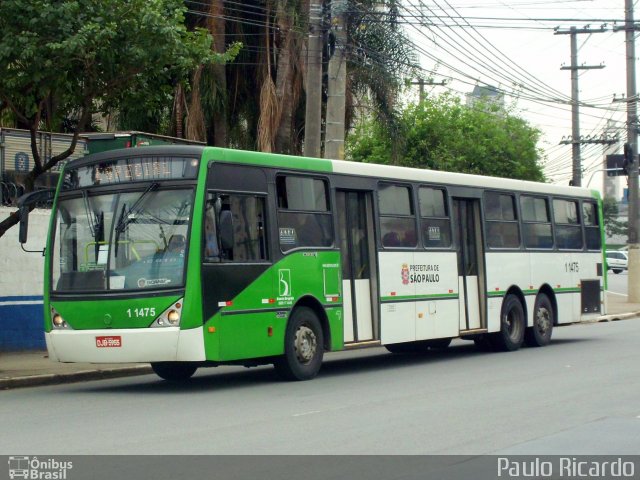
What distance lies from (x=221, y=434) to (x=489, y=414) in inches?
114

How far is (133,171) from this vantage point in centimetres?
1381

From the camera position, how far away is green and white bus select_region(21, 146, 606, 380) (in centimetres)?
1333

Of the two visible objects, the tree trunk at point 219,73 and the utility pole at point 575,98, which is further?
the utility pole at point 575,98

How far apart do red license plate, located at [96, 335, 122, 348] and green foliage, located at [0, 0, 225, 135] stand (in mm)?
3910

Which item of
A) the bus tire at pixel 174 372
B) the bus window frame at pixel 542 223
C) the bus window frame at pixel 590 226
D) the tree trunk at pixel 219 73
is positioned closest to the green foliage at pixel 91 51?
the bus tire at pixel 174 372

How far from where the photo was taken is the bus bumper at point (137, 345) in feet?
43.0

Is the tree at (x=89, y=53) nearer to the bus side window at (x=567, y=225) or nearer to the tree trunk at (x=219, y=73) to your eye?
the tree trunk at (x=219, y=73)

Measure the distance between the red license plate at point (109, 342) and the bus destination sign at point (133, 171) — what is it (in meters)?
1.96

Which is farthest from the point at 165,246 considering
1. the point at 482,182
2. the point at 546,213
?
the point at 546,213

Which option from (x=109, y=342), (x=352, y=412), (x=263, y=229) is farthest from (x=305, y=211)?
(x=352, y=412)

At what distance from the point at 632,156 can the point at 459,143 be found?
1001 centimetres

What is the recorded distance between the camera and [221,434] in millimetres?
10094

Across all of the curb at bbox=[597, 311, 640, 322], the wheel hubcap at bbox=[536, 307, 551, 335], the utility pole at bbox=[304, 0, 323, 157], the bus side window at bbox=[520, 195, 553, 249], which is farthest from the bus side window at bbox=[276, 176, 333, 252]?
the curb at bbox=[597, 311, 640, 322]

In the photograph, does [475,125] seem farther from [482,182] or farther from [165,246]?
[165,246]
